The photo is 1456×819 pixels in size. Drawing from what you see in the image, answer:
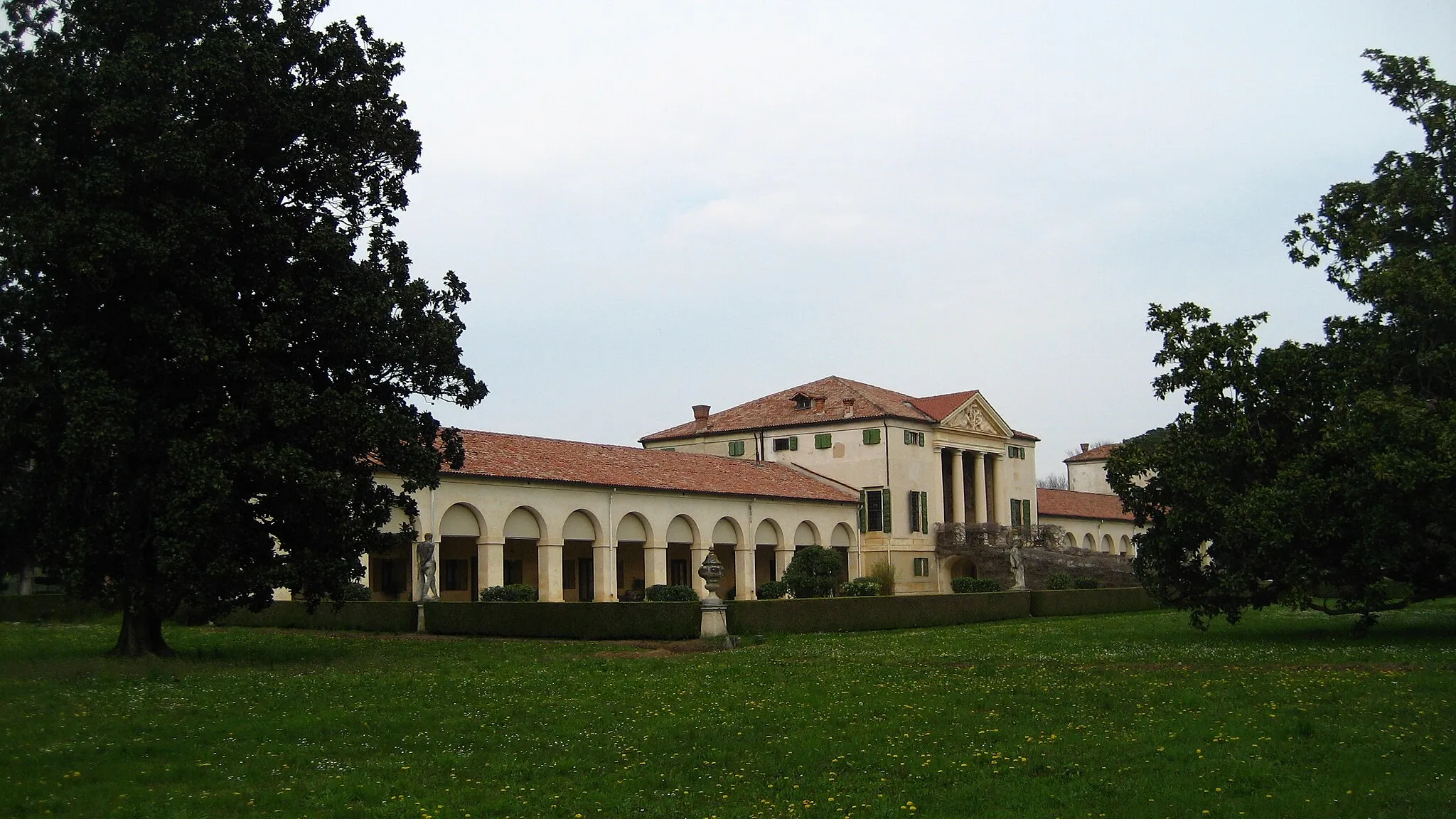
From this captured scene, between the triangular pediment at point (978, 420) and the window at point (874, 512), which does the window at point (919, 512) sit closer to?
the window at point (874, 512)

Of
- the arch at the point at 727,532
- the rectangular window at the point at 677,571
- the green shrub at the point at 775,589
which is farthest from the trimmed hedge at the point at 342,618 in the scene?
the rectangular window at the point at 677,571

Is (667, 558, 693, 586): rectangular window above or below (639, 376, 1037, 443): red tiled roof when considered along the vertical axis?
below

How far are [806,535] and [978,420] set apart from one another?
43.0 feet

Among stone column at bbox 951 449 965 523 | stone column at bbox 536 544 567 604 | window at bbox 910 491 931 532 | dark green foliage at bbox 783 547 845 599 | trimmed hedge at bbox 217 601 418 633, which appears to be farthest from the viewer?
stone column at bbox 951 449 965 523

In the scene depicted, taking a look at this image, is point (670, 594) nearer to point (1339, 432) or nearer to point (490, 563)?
point (490, 563)

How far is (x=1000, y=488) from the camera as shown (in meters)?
62.7

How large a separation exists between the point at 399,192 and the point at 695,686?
11.4 meters

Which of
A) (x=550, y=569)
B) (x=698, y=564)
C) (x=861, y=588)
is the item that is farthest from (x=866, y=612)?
(x=698, y=564)

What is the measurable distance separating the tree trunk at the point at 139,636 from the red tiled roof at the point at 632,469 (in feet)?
52.7

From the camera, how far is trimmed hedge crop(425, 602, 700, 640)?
28.1m

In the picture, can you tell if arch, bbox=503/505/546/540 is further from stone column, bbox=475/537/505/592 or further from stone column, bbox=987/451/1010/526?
stone column, bbox=987/451/1010/526

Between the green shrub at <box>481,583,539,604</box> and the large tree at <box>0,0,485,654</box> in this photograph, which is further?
the green shrub at <box>481,583,539,604</box>

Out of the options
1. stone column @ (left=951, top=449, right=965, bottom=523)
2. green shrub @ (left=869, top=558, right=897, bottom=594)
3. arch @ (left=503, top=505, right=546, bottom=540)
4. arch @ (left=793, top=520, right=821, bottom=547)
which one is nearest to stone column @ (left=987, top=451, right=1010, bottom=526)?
stone column @ (left=951, top=449, right=965, bottom=523)

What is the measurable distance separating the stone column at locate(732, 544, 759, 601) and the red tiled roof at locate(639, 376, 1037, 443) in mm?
9623
